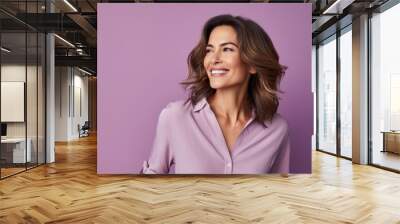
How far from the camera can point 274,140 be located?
21.4 feet

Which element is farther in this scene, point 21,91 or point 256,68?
point 21,91

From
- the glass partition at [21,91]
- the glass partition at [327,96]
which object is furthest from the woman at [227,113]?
the glass partition at [327,96]

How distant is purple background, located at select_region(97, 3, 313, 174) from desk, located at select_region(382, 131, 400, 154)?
2.23 m

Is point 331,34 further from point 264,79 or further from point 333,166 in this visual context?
point 264,79

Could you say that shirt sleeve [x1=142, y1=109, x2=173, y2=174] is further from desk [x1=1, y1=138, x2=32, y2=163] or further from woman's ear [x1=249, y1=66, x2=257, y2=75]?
desk [x1=1, y1=138, x2=32, y2=163]

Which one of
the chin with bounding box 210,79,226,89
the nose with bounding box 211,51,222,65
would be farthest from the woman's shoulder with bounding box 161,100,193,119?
the nose with bounding box 211,51,222,65

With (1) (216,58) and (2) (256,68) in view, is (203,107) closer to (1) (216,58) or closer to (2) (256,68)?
(1) (216,58)

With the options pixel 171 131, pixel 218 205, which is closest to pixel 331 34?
pixel 171 131

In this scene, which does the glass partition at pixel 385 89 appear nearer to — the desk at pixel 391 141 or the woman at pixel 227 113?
the desk at pixel 391 141

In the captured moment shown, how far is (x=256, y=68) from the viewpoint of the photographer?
252 inches

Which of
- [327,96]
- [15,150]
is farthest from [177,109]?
[327,96]

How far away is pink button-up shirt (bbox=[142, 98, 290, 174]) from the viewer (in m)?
6.40

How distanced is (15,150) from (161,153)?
2943 mm

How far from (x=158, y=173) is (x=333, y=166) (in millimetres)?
3821
